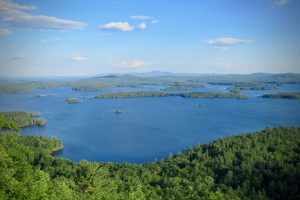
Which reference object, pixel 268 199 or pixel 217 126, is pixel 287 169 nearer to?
pixel 268 199

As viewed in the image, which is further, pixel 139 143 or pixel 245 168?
pixel 139 143

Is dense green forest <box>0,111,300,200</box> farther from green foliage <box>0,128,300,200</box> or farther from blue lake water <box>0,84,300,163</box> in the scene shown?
blue lake water <box>0,84,300,163</box>

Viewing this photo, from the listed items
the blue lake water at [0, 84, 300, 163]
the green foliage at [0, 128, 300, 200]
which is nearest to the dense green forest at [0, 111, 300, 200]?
the green foliage at [0, 128, 300, 200]

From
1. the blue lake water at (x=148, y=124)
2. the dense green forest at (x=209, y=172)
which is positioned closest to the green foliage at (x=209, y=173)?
the dense green forest at (x=209, y=172)

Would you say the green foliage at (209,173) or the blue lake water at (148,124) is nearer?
the green foliage at (209,173)

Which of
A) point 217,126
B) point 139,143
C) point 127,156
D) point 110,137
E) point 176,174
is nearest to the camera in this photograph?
point 176,174

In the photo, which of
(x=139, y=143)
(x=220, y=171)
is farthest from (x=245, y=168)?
(x=139, y=143)

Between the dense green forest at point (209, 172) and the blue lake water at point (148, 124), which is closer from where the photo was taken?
the dense green forest at point (209, 172)

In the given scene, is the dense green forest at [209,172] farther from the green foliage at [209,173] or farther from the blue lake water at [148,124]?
the blue lake water at [148,124]

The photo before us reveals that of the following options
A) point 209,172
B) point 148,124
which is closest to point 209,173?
point 209,172
